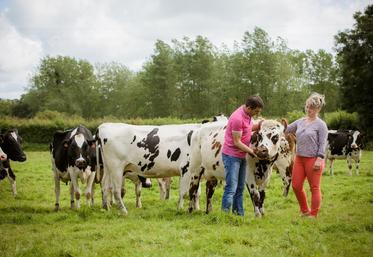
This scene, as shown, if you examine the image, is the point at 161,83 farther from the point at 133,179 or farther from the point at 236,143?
the point at 236,143

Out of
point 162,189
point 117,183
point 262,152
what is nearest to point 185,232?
point 262,152

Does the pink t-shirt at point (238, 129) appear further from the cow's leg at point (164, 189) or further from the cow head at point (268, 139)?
the cow's leg at point (164, 189)

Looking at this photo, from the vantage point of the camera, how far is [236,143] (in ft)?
25.5

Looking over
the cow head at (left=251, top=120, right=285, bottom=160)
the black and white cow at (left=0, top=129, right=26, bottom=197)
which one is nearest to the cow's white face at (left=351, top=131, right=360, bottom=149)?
the cow head at (left=251, top=120, right=285, bottom=160)

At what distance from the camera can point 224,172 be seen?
884 centimetres

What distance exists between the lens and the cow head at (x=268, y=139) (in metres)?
7.87

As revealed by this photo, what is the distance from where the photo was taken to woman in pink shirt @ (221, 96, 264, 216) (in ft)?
25.6

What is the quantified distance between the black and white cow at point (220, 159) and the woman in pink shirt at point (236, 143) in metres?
0.28

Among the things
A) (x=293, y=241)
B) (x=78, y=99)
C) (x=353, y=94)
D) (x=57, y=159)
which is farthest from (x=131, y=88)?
(x=293, y=241)

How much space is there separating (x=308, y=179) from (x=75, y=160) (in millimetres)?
5865

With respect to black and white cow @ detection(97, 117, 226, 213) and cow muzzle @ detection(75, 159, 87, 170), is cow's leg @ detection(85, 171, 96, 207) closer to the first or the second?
cow muzzle @ detection(75, 159, 87, 170)

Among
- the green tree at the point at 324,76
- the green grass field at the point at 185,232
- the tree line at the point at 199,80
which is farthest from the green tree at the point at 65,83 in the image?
the green grass field at the point at 185,232

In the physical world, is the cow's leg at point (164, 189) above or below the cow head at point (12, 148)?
below

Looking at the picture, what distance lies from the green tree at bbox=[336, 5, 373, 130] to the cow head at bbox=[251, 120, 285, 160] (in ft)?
106
